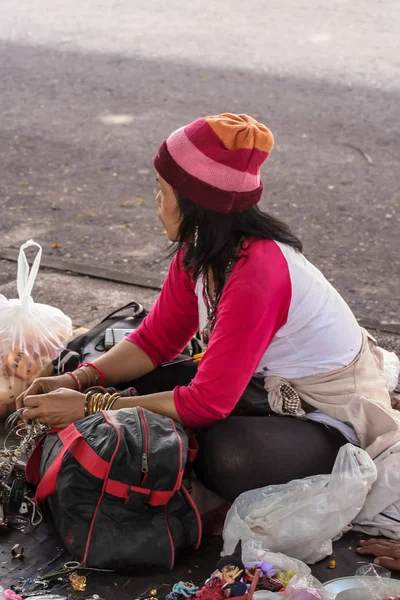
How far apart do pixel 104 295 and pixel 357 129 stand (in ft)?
10.7

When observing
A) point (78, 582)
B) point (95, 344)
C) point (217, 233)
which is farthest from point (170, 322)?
point (78, 582)

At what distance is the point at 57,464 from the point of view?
2461mm

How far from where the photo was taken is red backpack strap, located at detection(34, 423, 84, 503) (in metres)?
2.45

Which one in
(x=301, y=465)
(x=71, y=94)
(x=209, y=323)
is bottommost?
(x=71, y=94)

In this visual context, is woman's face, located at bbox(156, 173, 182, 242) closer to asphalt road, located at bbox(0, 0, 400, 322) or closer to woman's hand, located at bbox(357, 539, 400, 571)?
woman's hand, located at bbox(357, 539, 400, 571)

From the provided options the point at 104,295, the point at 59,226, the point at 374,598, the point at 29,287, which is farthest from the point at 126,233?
the point at 374,598

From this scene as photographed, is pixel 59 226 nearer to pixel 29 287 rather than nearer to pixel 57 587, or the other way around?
pixel 29 287

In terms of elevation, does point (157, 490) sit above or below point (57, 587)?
above

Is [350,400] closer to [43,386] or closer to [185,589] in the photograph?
[185,589]

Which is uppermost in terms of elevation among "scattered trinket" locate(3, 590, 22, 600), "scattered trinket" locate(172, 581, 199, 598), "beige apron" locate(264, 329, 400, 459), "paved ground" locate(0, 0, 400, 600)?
"beige apron" locate(264, 329, 400, 459)

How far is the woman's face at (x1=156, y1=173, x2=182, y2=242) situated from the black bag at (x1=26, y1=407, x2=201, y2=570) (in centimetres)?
58

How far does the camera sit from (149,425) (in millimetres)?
2463

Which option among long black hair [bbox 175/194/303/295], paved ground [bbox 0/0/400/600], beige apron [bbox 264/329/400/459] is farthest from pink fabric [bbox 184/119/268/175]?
paved ground [bbox 0/0/400/600]

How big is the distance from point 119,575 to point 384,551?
0.78 metres
